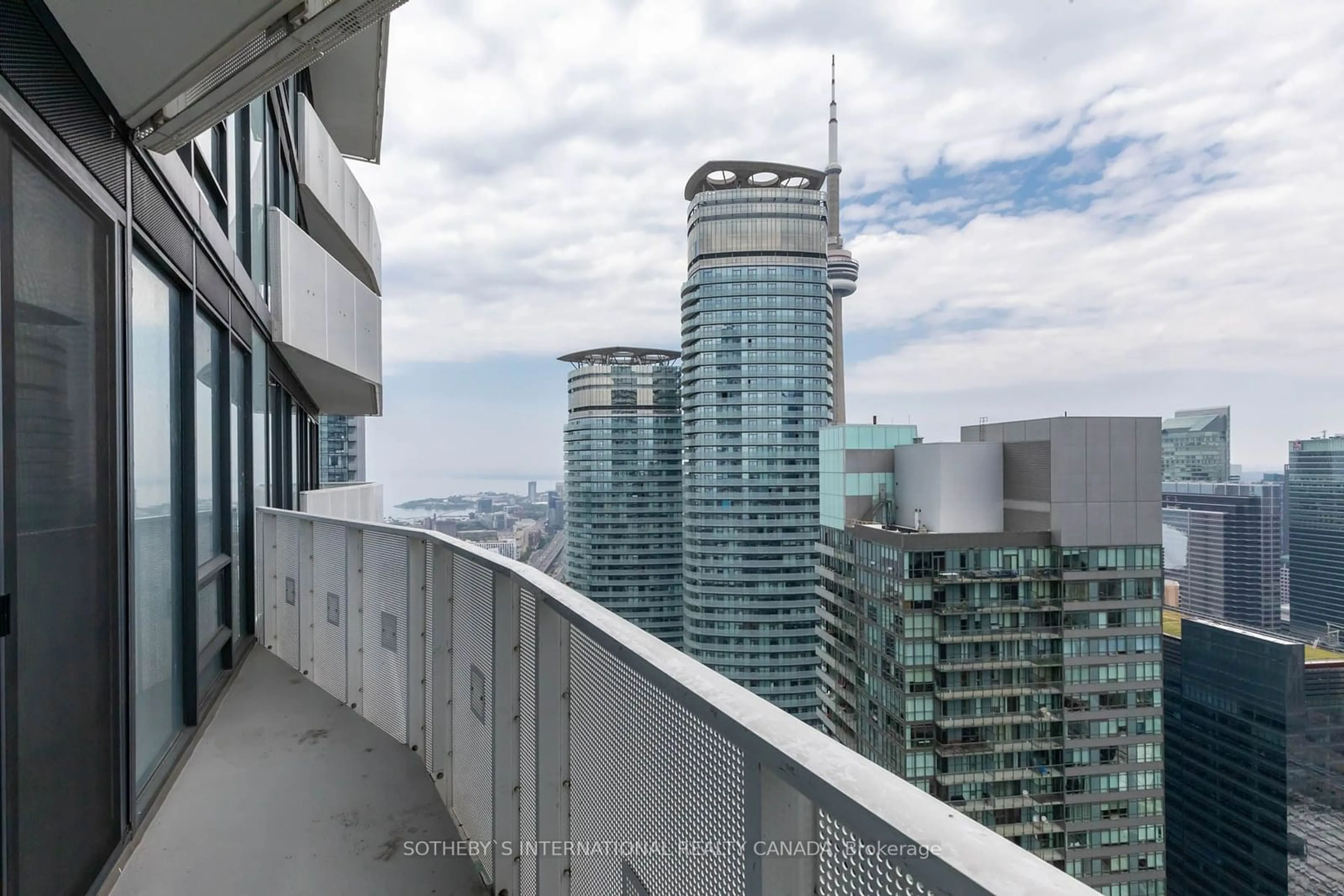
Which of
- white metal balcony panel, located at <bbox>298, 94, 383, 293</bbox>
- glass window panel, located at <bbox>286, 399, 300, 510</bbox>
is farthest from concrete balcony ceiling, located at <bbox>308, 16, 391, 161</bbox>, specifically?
glass window panel, located at <bbox>286, 399, 300, 510</bbox>

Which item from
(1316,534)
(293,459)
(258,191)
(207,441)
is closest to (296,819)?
(207,441)

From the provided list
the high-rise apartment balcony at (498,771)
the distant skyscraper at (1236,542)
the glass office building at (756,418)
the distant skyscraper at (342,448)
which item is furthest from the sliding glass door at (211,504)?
the distant skyscraper at (1236,542)

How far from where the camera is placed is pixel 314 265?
750 cm

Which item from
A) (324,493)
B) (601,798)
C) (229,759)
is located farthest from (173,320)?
(324,493)

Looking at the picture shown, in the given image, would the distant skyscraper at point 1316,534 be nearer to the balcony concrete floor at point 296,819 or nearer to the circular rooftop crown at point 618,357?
the circular rooftop crown at point 618,357

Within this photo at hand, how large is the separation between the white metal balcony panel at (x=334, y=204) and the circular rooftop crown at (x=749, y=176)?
61.4 m

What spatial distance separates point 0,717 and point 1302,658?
60.2m

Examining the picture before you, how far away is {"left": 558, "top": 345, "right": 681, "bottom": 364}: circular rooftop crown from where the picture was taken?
73000mm

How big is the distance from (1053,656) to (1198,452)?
62.7m

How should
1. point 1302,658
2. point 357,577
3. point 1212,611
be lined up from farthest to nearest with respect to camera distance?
point 1212,611, point 1302,658, point 357,577

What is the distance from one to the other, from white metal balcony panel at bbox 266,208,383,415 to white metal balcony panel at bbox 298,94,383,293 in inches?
28.9

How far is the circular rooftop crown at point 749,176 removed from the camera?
67.2 metres

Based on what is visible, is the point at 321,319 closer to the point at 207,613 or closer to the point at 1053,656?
the point at 207,613

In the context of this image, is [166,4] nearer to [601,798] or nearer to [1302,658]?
[601,798]
